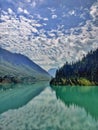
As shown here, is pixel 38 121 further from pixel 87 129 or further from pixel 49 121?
pixel 87 129

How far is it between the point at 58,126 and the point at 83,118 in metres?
10.6

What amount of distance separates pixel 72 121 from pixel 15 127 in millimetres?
10874

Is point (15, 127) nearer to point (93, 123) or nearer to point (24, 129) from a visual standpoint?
point (24, 129)

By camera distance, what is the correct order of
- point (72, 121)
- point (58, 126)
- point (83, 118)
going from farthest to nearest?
point (83, 118)
point (72, 121)
point (58, 126)

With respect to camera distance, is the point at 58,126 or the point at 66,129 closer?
the point at 66,129

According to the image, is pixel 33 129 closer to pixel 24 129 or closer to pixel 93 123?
pixel 24 129

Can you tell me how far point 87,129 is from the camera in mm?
43875

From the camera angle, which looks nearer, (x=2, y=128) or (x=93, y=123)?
(x=2, y=128)

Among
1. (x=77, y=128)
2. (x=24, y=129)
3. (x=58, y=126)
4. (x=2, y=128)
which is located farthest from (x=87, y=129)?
(x=2, y=128)

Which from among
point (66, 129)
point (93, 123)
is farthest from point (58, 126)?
point (93, 123)

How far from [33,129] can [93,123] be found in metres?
11.1

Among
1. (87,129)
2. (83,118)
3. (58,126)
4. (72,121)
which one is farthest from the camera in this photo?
(83,118)

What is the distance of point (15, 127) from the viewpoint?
46.2 meters

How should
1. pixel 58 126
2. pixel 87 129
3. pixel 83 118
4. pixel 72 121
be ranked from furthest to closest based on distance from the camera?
pixel 83 118
pixel 72 121
pixel 58 126
pixel 87 129
